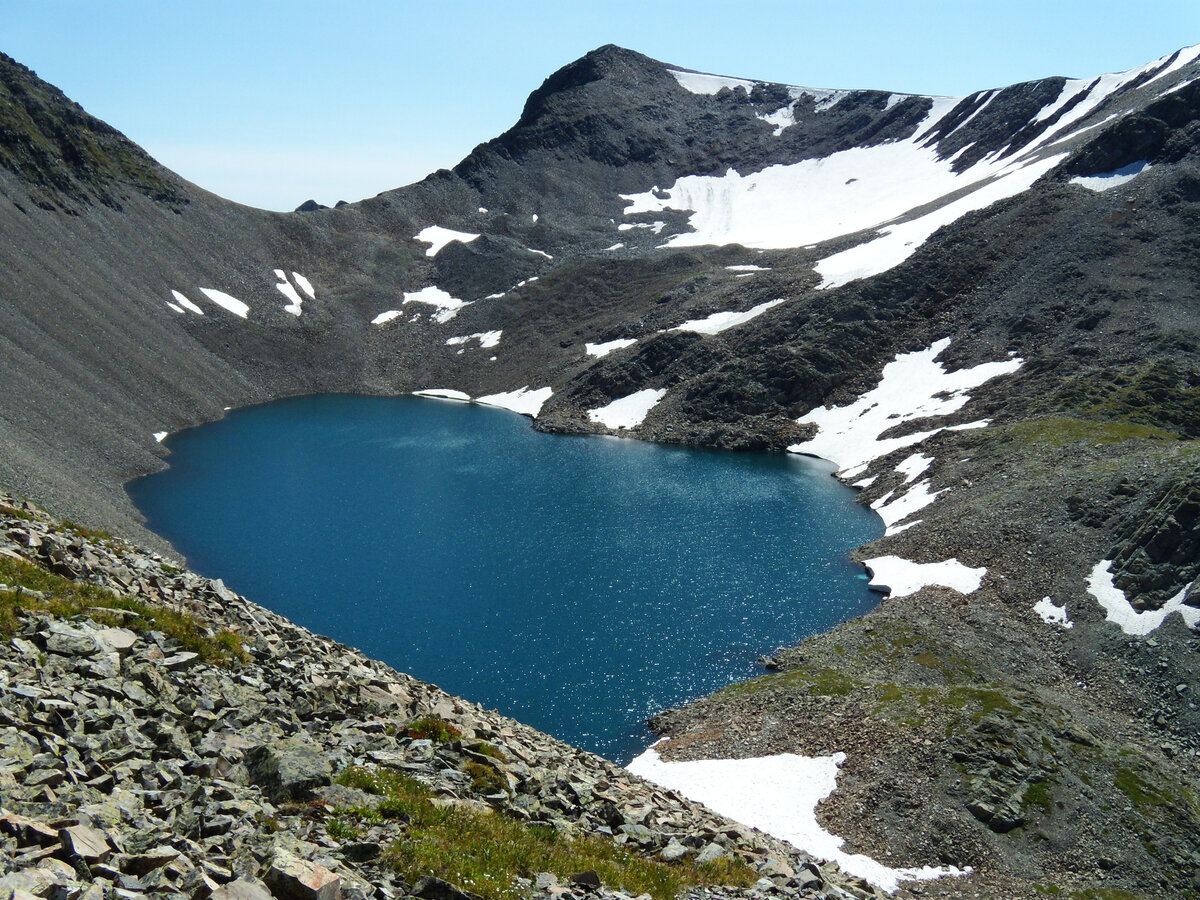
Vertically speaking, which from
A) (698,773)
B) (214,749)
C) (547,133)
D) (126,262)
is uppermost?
(547,133)

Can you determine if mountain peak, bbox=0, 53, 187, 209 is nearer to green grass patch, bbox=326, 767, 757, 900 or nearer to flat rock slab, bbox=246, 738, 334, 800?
flat rock slab, bbox=246, 738, 334, 800

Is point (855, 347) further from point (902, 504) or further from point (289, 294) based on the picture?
point (289, 294)

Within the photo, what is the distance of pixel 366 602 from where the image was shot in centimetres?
4925

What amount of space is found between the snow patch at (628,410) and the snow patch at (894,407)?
17479 millimetres

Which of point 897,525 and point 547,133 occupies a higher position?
point 547,133

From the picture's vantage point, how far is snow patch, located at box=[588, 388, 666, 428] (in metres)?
93.8

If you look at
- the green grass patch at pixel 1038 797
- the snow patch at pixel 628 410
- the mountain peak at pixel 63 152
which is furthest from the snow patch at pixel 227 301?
the green grass patch at pixel 1038 797

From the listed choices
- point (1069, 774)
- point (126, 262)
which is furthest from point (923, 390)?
point (126, 262)

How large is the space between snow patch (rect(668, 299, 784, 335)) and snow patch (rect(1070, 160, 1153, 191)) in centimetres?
3508

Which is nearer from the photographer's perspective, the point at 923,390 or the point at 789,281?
the point at 923,390

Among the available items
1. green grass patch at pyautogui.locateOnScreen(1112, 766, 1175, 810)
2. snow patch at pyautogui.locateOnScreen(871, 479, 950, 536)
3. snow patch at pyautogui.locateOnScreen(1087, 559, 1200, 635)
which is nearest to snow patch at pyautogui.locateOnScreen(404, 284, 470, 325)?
snow patch at pyautogui.locateOnScreen(871, 479, 950, 536)

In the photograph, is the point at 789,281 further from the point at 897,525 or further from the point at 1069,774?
the point at 1069,774

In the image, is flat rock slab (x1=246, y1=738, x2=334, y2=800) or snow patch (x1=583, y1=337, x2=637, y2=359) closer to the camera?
flat rock slab (x1=246, y1=738, x2=334, y2=800)

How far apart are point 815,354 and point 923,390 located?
12711 millimetres
